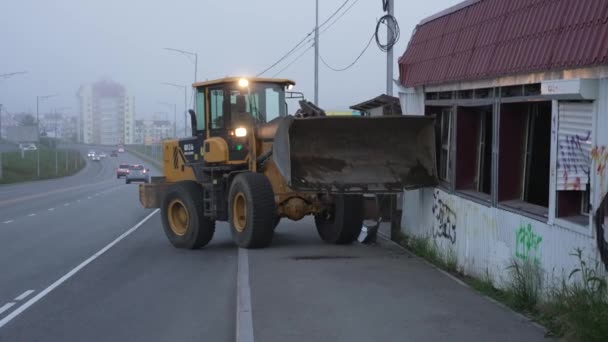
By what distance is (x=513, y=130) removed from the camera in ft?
36.2

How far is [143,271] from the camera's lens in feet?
47.2

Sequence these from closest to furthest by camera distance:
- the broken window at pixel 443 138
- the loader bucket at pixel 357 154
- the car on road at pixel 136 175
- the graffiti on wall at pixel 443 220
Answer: the graffiti on wall at pixel 443 220, the loader bucket at pixel 357 154, the broken window at pixel 443 138, the car on road at pixel 136 175

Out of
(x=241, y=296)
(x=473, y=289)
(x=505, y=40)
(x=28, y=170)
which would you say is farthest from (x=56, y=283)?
(x=28, y=170)

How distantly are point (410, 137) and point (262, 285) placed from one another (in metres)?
4.63

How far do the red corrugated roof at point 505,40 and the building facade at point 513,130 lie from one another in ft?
0.07

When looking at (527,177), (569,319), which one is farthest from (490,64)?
(569,319)

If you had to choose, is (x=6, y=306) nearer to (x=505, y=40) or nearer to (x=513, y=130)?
(x=513, y=130)

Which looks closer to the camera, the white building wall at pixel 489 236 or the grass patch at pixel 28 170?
the white building wall at pixel 489 236

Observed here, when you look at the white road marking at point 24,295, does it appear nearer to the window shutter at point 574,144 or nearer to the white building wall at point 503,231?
the white building wall at point 503,231

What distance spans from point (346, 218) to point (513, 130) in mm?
5095

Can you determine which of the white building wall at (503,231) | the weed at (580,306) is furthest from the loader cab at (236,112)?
the weed at (580,306)

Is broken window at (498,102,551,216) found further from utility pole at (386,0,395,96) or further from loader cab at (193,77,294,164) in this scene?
utility pole at (386,0,395,96)

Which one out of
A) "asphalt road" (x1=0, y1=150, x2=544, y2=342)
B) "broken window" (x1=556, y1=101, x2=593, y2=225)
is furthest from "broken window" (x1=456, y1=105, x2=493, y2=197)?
"broken window" (x1=556, y1=101, x2=593, y2=225)

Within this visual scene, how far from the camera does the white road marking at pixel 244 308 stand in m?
8.02
